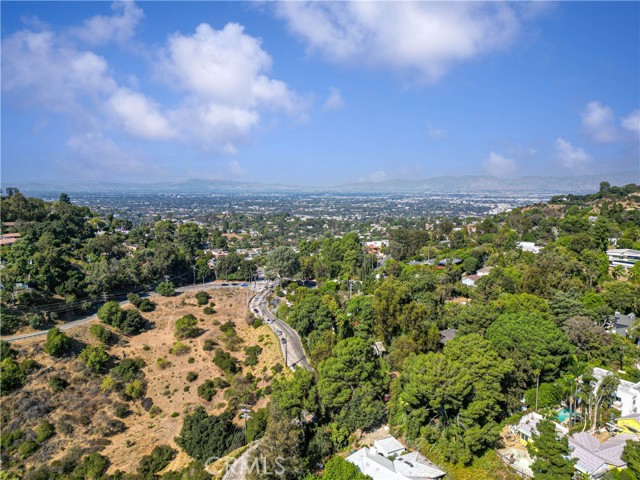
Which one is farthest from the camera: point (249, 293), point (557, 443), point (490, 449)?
point (249, 293)

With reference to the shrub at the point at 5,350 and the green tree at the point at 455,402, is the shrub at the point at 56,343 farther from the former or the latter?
the green tree at the point at 455,402

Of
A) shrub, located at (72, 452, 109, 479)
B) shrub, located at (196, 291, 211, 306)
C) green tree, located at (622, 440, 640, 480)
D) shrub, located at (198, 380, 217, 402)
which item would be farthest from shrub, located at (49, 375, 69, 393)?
green tree, located at (622, 440, 640, 480)

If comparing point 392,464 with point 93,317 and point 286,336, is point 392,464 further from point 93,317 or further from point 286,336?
point 93,317

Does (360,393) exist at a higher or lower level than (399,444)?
higher

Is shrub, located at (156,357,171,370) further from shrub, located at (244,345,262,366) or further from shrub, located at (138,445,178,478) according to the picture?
shrub, located at (138,445,178,478)

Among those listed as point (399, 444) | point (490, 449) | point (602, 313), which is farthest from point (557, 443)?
point (602, 313)

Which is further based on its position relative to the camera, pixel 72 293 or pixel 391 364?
pixel 72 293

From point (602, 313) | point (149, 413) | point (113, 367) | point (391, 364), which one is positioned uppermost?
point (602, 313)

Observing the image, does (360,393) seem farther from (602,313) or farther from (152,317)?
(152,317)
